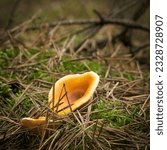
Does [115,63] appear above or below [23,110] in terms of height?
above

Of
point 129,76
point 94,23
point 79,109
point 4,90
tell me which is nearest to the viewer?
point 79,109

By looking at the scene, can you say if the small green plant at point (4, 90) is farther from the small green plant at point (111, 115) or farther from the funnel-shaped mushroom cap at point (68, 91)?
the small green plant at point (111, 115)

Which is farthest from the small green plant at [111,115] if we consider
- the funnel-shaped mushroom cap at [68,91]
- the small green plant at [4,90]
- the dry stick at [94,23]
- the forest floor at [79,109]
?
the dry stick at [94,23]

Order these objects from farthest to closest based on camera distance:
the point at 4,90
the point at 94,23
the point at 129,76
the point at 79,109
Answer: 1. the point at 94,23
2. the point at 129,76
3. the point at 4,90
4. the point at 79,109

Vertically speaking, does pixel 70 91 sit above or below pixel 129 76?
below

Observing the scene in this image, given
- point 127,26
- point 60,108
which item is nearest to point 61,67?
point 60,108

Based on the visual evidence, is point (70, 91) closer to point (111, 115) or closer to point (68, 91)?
point (68, 91)

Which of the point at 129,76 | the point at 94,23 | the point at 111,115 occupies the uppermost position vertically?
the point at 94,23

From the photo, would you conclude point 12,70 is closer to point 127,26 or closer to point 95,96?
point 95,96

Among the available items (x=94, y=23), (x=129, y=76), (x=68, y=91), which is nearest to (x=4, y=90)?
(x=68, y=91)
